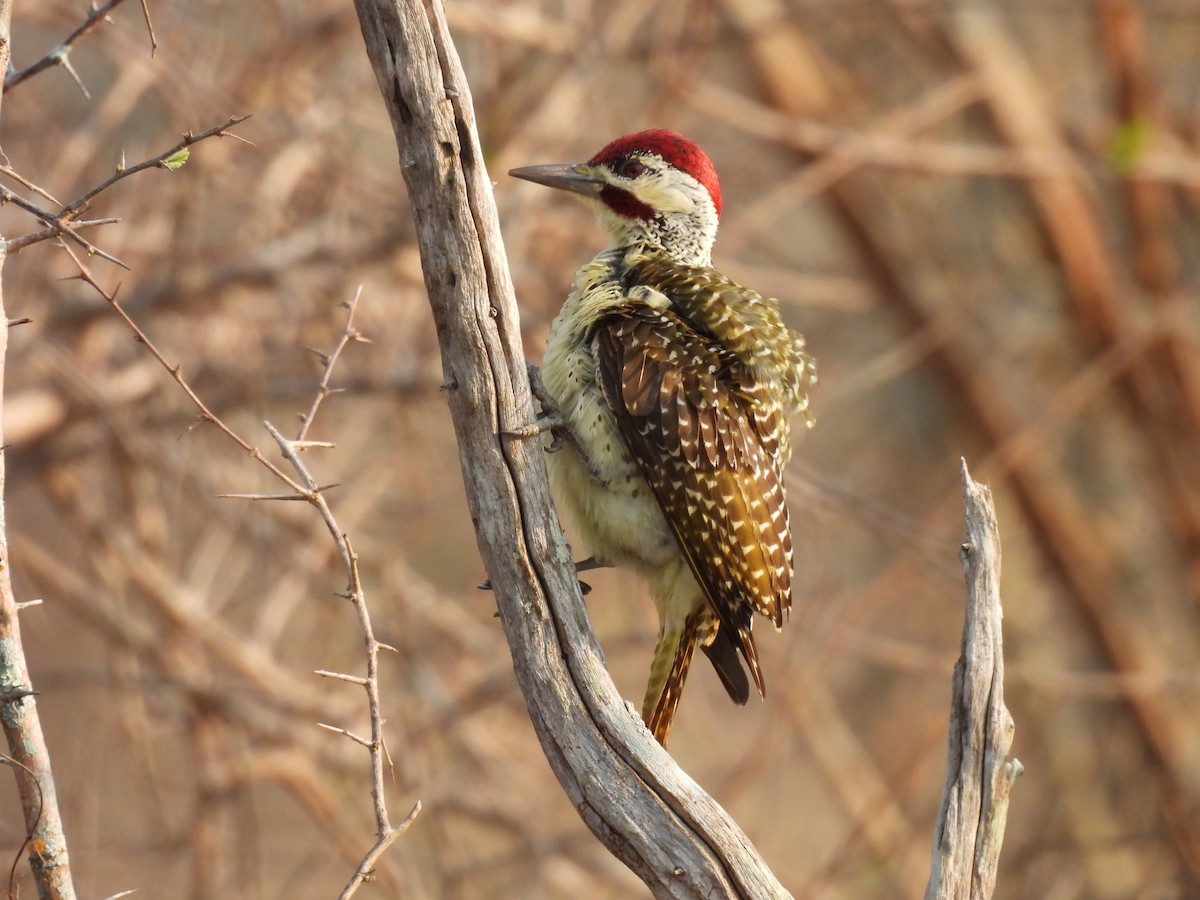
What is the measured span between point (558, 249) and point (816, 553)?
2.26 m

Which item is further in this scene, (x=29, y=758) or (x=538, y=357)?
(x=538, y=357)

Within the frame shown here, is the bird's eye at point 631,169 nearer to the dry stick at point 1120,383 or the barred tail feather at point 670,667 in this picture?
the barred tail feather at point 670,667

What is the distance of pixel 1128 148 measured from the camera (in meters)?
7.00

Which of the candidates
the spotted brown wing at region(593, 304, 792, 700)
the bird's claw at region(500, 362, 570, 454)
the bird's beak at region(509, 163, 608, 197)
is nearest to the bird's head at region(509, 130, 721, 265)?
the bird's beak at region(509, 163, 608, 197)

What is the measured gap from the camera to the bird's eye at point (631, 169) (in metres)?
4.18

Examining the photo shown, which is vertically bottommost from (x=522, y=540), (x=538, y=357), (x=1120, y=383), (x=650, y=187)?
(x=522, y=540)

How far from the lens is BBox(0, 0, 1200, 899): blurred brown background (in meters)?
5.84

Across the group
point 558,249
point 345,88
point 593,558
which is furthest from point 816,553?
point 593,558

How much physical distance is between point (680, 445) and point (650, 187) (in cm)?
96

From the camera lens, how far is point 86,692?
835 centimetres

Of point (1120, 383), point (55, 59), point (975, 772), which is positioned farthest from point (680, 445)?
point (1120, 383)

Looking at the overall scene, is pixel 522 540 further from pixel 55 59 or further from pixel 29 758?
pixel 55 59

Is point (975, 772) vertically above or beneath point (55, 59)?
beneath

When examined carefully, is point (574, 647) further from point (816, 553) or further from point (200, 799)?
point (816, 553)
